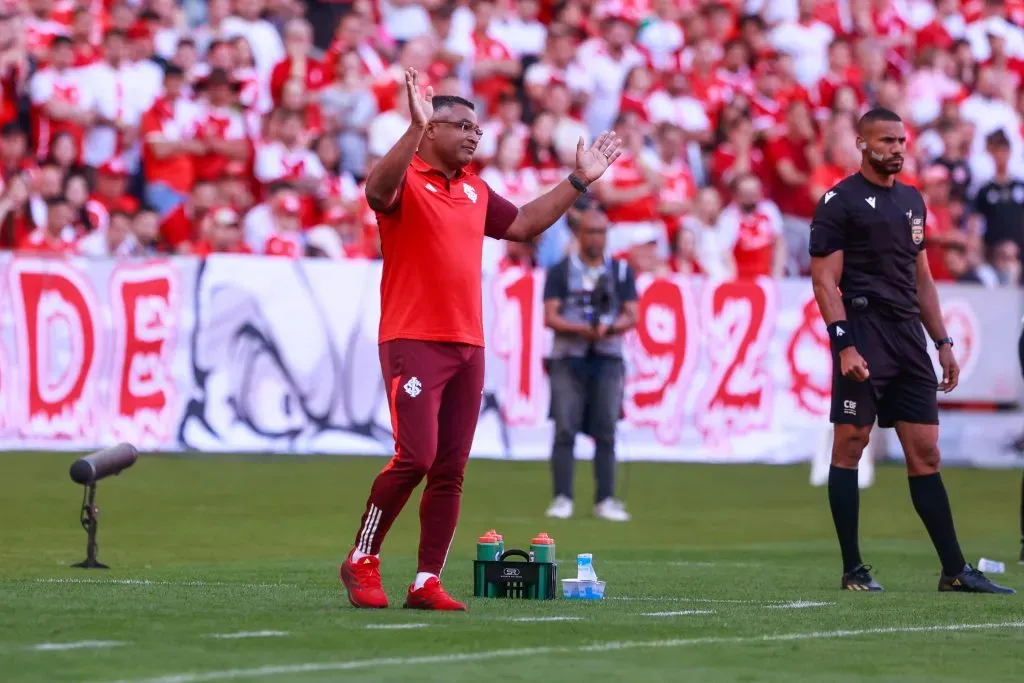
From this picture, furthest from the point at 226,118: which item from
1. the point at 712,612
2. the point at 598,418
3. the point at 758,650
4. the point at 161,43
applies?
the point at 758,650

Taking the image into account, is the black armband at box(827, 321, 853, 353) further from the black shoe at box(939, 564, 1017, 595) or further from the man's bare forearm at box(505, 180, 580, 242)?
the man's bare forearm at box(505, 180, 580, 242)

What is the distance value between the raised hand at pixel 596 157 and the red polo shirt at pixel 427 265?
2.10 ft

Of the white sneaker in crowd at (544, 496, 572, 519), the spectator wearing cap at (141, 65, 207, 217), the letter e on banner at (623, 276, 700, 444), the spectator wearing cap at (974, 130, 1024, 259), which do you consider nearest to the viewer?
the white sneaker in crowd at (544, 496, 572, 519)

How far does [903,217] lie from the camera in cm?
1072

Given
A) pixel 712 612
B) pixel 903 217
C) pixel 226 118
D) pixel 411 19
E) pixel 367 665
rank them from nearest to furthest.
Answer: pixel 367 665
pixel 712 612
pixel 903 217
pixel 226 118
pixel 411 19

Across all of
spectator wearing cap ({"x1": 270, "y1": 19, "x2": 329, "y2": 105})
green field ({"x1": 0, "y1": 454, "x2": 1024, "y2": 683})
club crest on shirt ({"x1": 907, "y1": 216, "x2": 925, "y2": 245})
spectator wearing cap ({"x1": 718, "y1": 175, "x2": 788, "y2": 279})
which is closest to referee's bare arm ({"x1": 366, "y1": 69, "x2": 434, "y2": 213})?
green field ({"x1": 0, "y1": 454, "x2": 1024, "y2": 683})

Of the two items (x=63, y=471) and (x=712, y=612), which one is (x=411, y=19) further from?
(x=712, y=612)

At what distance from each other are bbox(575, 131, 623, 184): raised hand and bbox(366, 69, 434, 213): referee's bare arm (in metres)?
0.84

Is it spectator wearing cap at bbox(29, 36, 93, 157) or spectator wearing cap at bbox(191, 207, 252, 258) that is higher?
spectator wearing cap at bbox(29, 36, 93, 157)

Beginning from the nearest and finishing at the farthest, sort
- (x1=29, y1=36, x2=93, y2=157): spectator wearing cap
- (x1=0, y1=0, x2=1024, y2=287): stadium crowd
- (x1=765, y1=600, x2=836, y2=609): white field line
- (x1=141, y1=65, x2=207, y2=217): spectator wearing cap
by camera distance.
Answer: (x1=765, y1=600, x2=836, y2=609): white field line < (x1=0, y1=0, x2=1024, y2=287): stadium crowd < (x1=29, y1=36, x2=93, y2=157): spectator wearing cap < (x1=141, y1=65, x2=207, y2=217): spectator wearing cap

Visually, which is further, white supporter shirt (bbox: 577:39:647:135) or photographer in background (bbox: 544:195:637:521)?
white supporter shirt (bbox: 577:39:647:135)

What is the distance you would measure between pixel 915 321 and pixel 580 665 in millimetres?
4318

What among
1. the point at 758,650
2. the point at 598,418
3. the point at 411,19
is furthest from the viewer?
the point at 411,19

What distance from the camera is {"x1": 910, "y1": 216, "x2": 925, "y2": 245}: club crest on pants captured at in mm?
10758
